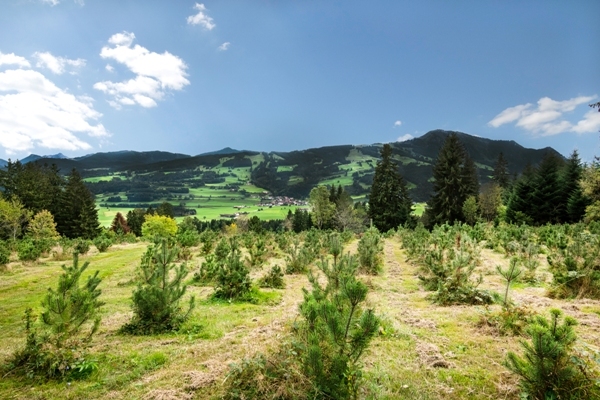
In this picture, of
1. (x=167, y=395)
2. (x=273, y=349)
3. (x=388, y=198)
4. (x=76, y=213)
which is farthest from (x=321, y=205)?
(x=167, y=395)

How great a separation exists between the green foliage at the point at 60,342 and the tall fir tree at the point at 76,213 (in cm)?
5668

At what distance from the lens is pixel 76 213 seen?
53.1 meters

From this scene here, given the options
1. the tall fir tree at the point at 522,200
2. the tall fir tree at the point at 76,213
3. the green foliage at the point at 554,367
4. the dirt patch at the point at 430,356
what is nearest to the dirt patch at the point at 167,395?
the dirt patch at the point at 430,356

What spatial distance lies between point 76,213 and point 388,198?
54614mm

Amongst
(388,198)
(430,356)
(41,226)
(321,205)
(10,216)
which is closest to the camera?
(430,356)

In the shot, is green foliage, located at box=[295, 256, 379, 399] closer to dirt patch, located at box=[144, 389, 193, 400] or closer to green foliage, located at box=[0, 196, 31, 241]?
dirt patch, located at box=[144, 389, 193, 400]

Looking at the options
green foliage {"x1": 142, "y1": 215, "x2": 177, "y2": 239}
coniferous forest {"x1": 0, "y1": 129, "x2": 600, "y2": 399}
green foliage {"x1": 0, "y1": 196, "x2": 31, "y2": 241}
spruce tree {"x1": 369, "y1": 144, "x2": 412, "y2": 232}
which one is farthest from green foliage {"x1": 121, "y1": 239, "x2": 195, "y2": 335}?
green foliage {"x1": 142, "y1": 215, "x2": 177, "y2": 239}

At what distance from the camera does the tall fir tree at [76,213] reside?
170ft

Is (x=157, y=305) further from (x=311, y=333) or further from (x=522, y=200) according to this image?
(x=522, y=200)

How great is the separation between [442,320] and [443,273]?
11.3 feet

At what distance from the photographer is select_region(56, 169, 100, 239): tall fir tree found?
170 feet

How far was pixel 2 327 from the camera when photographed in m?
7.03

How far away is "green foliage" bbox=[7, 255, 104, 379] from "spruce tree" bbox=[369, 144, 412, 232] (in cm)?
4254

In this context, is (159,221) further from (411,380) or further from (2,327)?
(411,380)
